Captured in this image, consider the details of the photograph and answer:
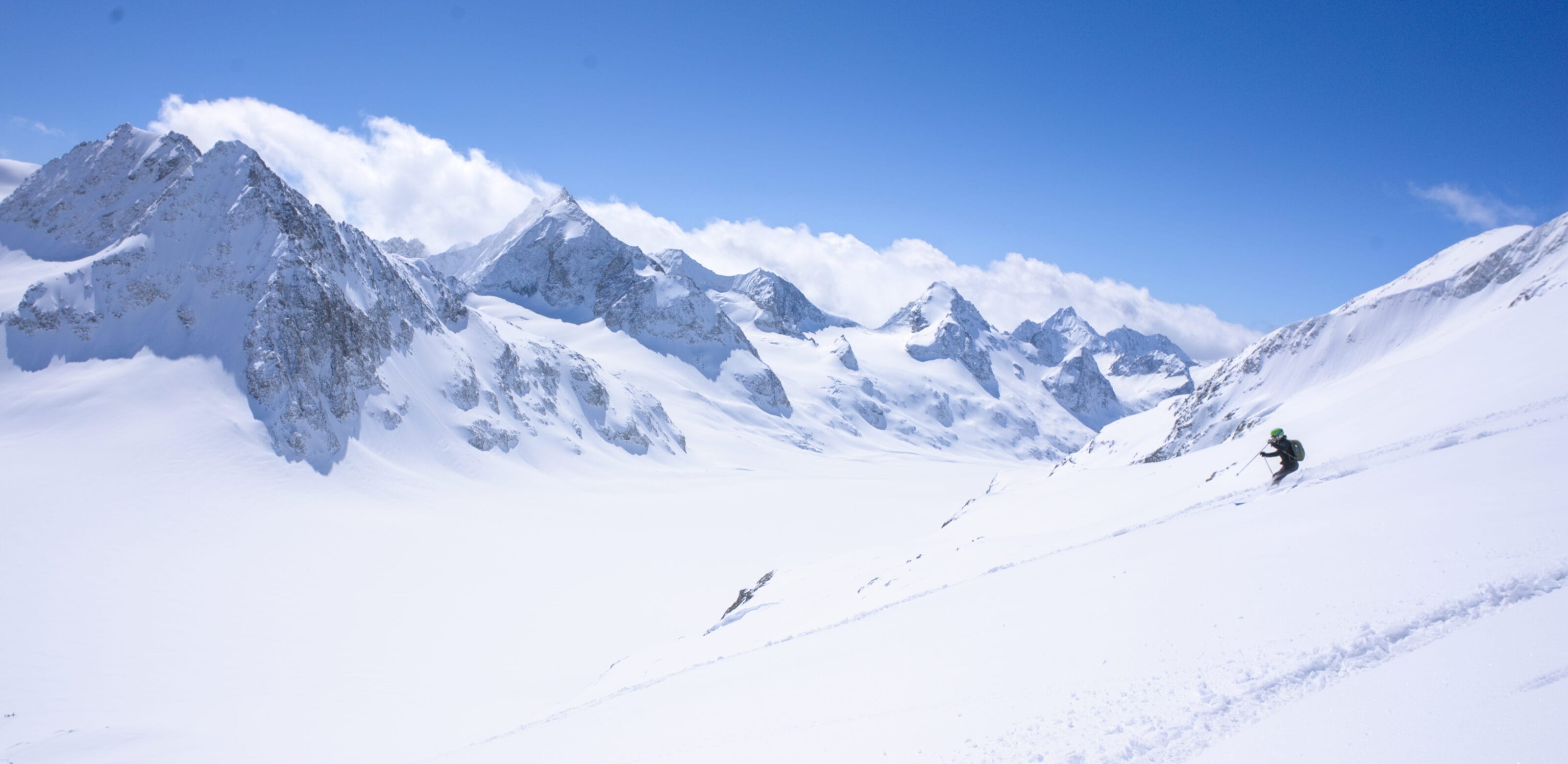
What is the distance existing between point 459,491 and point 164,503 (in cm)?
2430

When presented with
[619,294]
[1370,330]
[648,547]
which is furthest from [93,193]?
[619,294]

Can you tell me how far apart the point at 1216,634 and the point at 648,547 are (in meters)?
46.5

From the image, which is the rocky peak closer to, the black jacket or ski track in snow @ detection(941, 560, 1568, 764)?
ski track in snow @ detection(941, 560, 1568, 764)

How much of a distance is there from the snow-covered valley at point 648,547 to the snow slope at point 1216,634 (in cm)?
6

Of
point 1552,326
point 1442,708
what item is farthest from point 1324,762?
point 1552,326

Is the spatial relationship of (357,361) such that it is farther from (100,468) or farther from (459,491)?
(100,468)

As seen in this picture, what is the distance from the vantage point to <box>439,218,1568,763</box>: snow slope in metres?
5.65

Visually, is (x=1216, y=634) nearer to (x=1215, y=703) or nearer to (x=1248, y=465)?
(x=1215, y=703)

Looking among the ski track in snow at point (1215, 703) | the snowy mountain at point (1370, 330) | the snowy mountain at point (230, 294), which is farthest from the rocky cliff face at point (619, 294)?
the ski track in snow at point (1215, 703)

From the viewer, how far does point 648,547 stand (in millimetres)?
50625

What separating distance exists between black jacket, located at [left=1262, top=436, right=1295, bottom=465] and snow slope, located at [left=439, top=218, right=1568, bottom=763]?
488mm

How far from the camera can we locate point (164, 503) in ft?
144

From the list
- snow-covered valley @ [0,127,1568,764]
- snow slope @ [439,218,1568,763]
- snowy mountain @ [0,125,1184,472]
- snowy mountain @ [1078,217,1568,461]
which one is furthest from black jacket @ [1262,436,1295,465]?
snowy mountain @ [0,125,1184,472]

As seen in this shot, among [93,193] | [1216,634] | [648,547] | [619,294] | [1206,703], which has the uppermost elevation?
[619,294]
